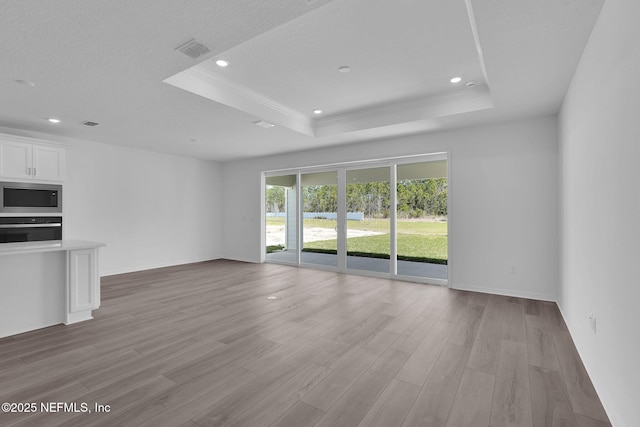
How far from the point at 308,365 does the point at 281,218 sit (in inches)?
210

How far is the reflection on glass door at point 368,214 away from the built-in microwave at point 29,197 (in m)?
5.22

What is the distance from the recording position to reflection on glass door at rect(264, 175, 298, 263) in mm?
7302

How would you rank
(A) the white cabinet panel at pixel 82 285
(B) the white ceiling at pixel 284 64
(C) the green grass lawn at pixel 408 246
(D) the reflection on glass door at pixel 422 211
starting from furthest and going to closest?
(C) the green grass lawn at pixel 408 246 < (D) the reflection on glass door at pixel 422 211 < (A) the white cabinet panel at pixel 82 285 < (B) the white ceiling at pixel 284 64

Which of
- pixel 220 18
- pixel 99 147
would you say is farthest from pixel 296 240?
pixel 220 18

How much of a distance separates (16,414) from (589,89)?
182 inches

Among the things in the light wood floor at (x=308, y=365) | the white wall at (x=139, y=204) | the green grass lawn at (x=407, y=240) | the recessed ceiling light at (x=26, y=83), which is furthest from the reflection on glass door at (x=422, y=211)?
the recessed ceiling light at (x=26, y=83)

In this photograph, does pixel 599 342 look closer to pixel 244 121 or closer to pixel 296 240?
pixel 244 121

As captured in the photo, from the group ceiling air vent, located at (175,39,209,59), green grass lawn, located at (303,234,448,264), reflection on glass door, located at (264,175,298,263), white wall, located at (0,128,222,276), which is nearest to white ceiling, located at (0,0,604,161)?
ceiling air vent, located at (175,39,209,59)

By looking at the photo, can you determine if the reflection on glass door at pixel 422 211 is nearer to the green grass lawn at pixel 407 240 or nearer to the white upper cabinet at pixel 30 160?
the green grass lawn at pixel 407 240

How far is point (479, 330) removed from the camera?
322 centimetres

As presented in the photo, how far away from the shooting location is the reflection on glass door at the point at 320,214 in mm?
6594

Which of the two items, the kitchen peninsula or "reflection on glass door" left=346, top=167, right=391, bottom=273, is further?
"reflection on glass door" left=346, top=167, right=391, bottom=273

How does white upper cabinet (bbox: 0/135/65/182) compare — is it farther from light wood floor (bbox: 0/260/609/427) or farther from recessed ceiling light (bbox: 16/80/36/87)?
light wood floor (bbox: 0/260/609/427)

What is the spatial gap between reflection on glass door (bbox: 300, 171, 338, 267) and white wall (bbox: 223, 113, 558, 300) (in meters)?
1.75
